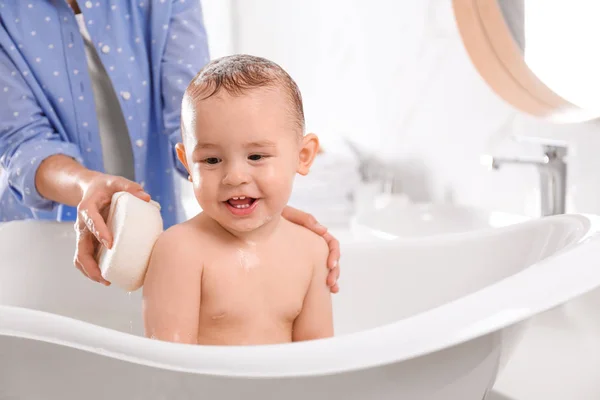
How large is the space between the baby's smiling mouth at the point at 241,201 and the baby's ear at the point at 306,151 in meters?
0.10

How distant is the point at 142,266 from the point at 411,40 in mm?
1639

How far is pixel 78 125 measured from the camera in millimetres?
1478

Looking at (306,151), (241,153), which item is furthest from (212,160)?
(306,151)

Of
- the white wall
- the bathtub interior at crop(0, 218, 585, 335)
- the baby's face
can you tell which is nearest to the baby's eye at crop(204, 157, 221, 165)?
the baby's face

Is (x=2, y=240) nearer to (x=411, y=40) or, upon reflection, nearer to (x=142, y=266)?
(x=142, y=266)

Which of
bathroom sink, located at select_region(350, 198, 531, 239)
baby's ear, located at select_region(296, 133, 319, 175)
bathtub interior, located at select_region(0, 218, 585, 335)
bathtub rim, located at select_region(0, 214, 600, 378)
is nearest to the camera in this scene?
bathtub rim, located at select_region(0, 214, 600, 378)

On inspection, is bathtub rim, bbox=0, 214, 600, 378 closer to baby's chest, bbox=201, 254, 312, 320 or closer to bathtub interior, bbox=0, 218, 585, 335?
baby's chest, bbox=201, 254, 312, 320

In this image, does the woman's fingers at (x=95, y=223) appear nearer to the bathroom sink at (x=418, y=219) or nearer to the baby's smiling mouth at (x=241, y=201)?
the baby's smiling mouth at (x=241, y=201)

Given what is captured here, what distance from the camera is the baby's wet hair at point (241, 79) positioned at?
3.28 ft

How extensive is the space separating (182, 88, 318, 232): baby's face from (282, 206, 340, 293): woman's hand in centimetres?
17

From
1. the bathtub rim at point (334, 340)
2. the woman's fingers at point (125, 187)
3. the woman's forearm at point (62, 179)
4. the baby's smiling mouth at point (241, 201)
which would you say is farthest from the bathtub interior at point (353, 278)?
the bathtub rim at point (334, 340)

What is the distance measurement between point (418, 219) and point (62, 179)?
1.11 metres

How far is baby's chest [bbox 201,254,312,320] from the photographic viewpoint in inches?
41.7

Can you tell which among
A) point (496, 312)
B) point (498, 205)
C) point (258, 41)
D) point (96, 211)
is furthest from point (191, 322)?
point (258, 41)
